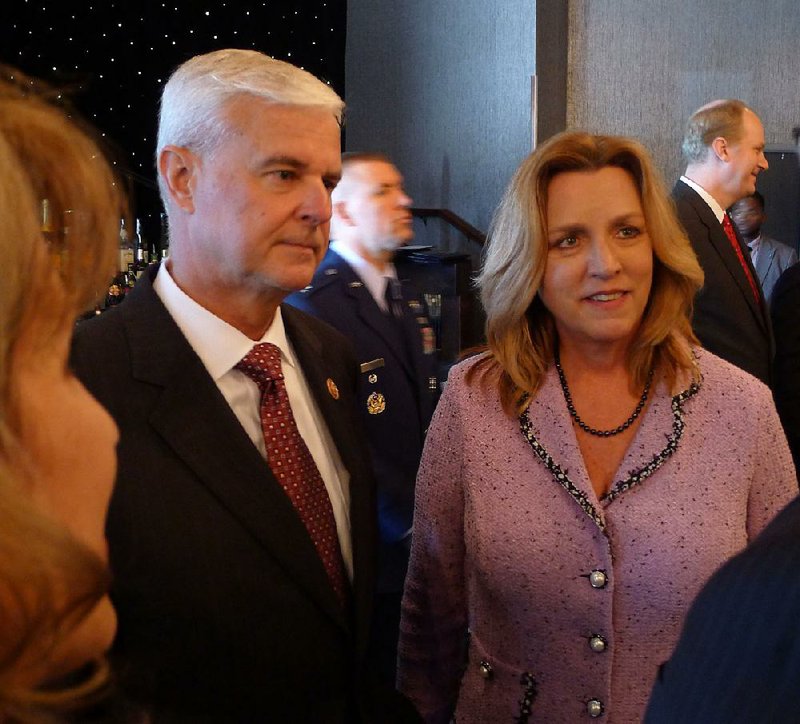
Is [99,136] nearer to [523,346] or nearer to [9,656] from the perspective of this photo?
[9,656]

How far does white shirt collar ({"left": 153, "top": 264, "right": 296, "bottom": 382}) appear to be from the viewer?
1398 millimetres

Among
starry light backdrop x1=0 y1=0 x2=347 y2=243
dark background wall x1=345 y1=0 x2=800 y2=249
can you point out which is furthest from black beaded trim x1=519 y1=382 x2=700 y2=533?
starry light backdrop x1=0 y1=0 x2=347 y2=243

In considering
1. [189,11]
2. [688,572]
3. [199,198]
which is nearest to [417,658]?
[688,572]

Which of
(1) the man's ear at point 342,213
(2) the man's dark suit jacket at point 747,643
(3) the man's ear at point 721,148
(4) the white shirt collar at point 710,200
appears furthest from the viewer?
(3) the man's ear at point 721,148

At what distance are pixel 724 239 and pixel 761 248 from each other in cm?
250

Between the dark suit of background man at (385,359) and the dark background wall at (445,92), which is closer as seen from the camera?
the dark suit of background man at (385,359)

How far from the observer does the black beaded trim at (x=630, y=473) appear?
158 centimetres

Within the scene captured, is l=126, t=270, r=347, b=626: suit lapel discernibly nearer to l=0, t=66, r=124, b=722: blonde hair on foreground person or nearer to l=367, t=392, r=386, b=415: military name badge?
l=0, t=66, r=124, b=722: blonde hair on foreground person

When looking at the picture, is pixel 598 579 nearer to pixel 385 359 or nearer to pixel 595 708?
pixel 595 708

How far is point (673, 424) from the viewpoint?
164 centimetres

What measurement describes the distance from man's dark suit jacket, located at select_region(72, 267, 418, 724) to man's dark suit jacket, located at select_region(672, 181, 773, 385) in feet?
7.05

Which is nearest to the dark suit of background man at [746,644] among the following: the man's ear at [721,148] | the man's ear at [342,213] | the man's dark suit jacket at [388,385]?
the man's dark suit jacket at [388,385]

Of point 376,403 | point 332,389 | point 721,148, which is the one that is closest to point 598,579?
point 332,389

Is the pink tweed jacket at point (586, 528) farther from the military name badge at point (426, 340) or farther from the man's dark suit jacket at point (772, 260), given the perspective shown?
the man's dark suit jacket at point (772, 260)
